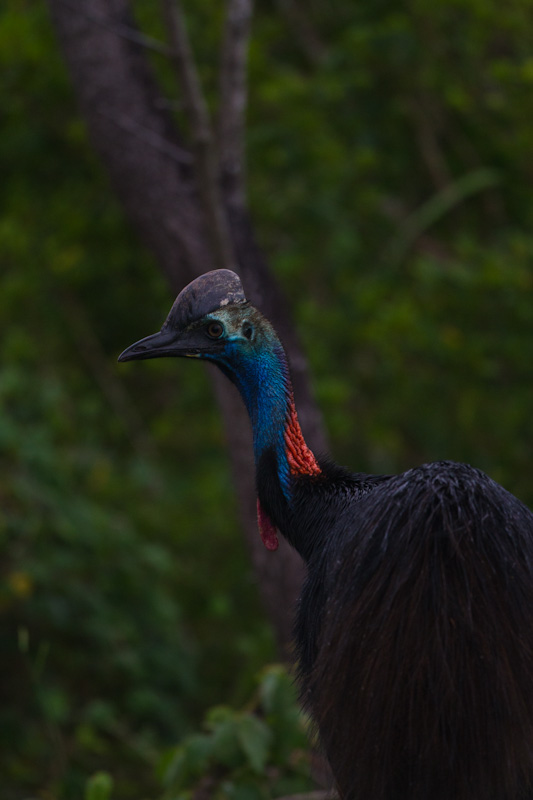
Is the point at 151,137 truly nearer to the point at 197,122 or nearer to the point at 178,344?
the point at 197,122

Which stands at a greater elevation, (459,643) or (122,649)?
(122,649)

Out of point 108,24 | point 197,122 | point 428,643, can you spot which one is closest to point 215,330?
point 428,643

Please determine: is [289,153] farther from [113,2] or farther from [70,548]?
[70,548]

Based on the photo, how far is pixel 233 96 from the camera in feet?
13.4

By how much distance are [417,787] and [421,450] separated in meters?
4.17

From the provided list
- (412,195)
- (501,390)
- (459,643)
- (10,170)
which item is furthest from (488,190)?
(459,643)

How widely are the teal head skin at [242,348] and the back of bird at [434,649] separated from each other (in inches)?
14.4

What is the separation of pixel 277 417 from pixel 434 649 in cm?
71

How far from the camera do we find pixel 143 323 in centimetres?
682

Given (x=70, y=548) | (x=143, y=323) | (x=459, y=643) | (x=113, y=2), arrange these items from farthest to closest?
(x=143, y=323), (x=70, y=548), (x=113, y=2), (x=459, y=643)

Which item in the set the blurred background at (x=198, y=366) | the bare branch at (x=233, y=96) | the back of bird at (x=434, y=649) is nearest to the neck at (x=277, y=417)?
the back of bird at (x=434, y=649)

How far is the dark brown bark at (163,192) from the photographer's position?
161 inches

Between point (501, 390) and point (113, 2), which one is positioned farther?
point (501, 390)

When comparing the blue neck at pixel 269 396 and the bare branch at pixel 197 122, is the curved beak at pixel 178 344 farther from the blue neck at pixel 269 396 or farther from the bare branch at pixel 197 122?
the bare branch at pixel 197 122
